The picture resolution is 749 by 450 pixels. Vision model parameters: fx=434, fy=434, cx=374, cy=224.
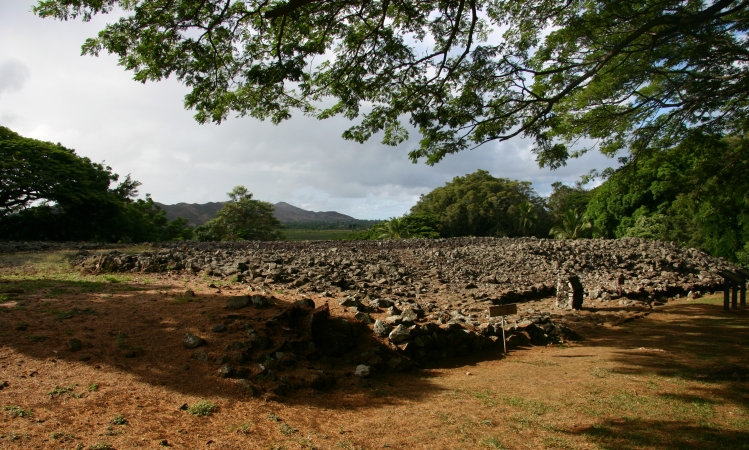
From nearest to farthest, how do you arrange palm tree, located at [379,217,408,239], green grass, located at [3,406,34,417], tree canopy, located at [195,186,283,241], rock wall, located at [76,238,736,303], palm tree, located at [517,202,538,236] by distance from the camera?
green grass, located at [3,406,34,417] → rock wall, located at [76,238,736,303] → tree canopy, located at [195,186,283,241] → palm tree, located at [379,217,408,239] → palm tree, located at [517,202,538,236]

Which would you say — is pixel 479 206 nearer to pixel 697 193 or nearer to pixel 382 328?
pixel 697 193

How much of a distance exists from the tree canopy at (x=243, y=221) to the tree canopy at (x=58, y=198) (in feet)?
27.5

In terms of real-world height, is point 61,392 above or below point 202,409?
above

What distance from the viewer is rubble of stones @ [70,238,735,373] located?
7512 mm

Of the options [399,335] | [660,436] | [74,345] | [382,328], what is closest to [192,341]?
[74,345]

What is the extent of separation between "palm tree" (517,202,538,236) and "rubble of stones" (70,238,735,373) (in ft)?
61.3

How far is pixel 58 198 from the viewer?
72.2 ft

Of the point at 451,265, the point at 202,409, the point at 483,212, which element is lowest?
the point at 202,409

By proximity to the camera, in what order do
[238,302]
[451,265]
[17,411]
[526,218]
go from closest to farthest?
1. [17,411]
2. [238,302]
3. [451,265]
4. [526,218]

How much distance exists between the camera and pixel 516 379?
6.12 metres

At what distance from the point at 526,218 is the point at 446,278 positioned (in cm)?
2879

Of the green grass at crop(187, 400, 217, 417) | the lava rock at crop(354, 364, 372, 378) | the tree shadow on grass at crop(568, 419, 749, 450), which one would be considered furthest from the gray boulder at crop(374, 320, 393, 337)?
the tree shadow on grass at crop(568, 419, 749, 450)

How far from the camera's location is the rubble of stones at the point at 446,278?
24.6 ft

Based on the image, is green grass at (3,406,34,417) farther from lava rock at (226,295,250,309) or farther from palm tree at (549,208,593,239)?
palm tree at (549,208,593,239)
